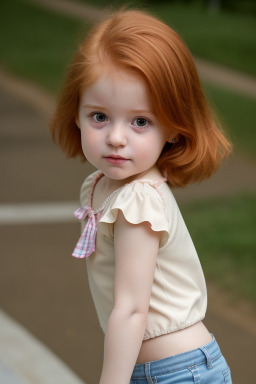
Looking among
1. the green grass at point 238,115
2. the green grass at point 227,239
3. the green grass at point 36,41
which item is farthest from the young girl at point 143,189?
the green grass at point 36,41

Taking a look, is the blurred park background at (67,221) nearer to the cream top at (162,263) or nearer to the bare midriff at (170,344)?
the cream top at (162,263)

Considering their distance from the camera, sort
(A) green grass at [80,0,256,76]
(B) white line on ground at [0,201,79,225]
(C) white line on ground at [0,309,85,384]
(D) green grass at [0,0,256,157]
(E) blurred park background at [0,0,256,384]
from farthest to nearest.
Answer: (A) green grass at [80,0,256,76] → (D) green grass at [0,0,256,157] → (B) white line on ground at [0,201,79,225] → (E) blurred park background at [0,0,256,384] → (C) white line on ground at [0,309,85,384]

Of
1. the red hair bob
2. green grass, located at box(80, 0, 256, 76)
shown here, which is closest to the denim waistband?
the red hair bob

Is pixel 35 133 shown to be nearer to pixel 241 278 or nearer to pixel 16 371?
pixel 241 278

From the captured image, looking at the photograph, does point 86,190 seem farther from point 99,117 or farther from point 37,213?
point 37,213

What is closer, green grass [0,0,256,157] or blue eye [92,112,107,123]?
blue eye [92,112,107,123]

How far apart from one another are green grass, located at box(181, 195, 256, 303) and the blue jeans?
98.4 inches

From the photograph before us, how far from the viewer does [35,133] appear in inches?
389

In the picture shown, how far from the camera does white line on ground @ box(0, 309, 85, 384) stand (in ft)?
11.4

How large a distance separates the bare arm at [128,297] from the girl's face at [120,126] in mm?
157

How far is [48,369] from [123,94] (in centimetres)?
194

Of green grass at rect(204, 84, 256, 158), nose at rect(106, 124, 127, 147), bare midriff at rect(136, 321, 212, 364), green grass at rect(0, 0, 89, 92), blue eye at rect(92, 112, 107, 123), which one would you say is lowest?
bare midriff at rect(136, 321, 212, 364)

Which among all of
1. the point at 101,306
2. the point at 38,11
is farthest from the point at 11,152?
the point at 38,11

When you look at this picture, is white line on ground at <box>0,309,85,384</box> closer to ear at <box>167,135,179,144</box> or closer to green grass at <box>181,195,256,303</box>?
green grass at <box>181,195,256,303</box>
